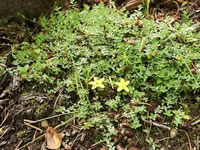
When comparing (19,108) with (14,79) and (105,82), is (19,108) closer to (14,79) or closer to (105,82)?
(14,79)

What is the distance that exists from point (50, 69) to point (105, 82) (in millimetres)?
572

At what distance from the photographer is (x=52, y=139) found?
232 cm

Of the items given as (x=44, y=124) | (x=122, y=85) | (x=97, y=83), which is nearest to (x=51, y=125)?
(x=44, y=124)

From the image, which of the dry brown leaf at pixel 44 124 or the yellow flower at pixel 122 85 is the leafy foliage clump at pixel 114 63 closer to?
the yellow flower at pixel 122 85

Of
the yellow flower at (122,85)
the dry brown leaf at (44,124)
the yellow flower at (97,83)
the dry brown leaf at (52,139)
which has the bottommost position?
the dry brown leaf at (52,139)

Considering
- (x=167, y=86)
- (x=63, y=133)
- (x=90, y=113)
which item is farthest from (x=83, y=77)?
(x=167, y=86)

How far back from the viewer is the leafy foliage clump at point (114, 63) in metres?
2.36

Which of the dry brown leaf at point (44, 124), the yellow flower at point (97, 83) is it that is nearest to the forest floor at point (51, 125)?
the dry brown leaf at point (44, 124)

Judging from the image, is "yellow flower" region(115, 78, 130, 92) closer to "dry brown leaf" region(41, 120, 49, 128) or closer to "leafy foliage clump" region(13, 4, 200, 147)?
"leafy foliage clump" region(13, 4, 200, 147)

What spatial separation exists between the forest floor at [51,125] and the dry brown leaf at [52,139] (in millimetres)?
13

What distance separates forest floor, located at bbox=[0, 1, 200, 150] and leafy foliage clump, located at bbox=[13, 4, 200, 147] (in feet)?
0.31

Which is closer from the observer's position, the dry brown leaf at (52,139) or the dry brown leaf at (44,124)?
the dry brown leaf at (52,139)

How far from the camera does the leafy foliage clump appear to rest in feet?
7.75

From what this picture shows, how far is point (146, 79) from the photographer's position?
2.52 metres
